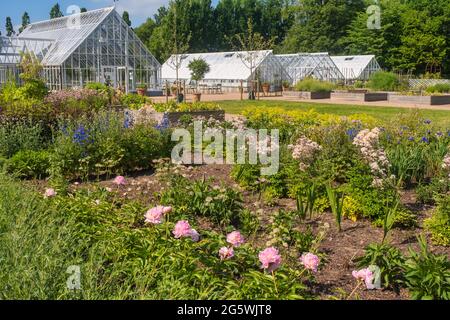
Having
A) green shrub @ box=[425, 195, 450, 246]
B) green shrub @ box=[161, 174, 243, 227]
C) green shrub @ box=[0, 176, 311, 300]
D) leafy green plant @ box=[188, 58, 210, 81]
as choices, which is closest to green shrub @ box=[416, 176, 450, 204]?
green shrub @ box=[425, 195, 450, 246]

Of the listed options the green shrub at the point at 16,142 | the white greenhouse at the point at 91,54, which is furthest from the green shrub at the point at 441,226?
the white greenhouse at the point at 91,54

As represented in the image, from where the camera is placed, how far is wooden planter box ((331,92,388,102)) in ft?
84.1

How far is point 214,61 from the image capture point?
138 feet

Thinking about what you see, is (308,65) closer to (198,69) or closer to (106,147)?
(198,69)

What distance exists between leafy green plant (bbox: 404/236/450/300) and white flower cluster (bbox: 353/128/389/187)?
171 centimetres

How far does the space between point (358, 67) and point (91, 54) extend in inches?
892

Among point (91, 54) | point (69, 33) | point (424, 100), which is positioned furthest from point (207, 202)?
point (69, 33)

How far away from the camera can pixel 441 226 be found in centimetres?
455

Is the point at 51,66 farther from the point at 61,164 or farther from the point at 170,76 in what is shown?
the point at 61,164

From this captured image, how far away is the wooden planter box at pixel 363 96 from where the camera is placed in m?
25.6

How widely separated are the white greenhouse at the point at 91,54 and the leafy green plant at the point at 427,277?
94.7 feet
